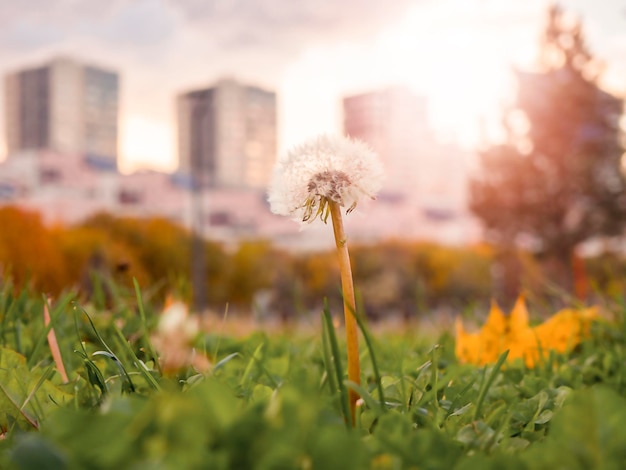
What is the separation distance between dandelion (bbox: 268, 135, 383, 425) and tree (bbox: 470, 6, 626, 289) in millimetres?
29582

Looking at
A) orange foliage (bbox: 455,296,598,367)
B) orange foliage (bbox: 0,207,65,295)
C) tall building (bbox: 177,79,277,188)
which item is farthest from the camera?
tall building (bbox: 177,79,277,188)

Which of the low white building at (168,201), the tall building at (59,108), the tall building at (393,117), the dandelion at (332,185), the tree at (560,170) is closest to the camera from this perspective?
the dandelion at (332,185)

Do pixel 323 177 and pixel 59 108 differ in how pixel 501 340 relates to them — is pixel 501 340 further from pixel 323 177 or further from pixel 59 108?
pixel 59 108

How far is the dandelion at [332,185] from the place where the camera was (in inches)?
38.9

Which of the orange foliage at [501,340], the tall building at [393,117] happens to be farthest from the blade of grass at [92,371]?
the tall building at [393,117]

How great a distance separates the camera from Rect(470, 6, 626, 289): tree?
29297 millimetres

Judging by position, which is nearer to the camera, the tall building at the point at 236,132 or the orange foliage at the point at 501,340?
the orange foliage at the point at 501,340

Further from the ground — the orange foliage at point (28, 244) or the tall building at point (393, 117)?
the tall building at point (393, 117)

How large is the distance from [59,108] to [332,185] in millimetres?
89706

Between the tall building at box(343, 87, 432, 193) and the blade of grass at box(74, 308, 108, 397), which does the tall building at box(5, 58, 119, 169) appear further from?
the blade of grass at box(74, 308, 108, 397)

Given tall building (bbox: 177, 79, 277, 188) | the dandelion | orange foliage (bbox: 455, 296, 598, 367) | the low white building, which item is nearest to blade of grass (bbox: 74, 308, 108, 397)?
the dandelion

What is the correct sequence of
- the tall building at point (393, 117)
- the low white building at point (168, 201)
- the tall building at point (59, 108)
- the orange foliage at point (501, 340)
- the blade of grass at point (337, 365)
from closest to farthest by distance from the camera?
the blade of grass at point (337, 365)
the orange foliage at point (501, 340)
the low white building at point (168, 201)
the tall building at point (393, 117)
the tall building at point (59, 108)

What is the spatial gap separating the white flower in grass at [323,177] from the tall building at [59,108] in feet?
282

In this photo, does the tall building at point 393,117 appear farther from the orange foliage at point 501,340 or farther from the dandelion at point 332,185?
the dandelion at point 332,185
